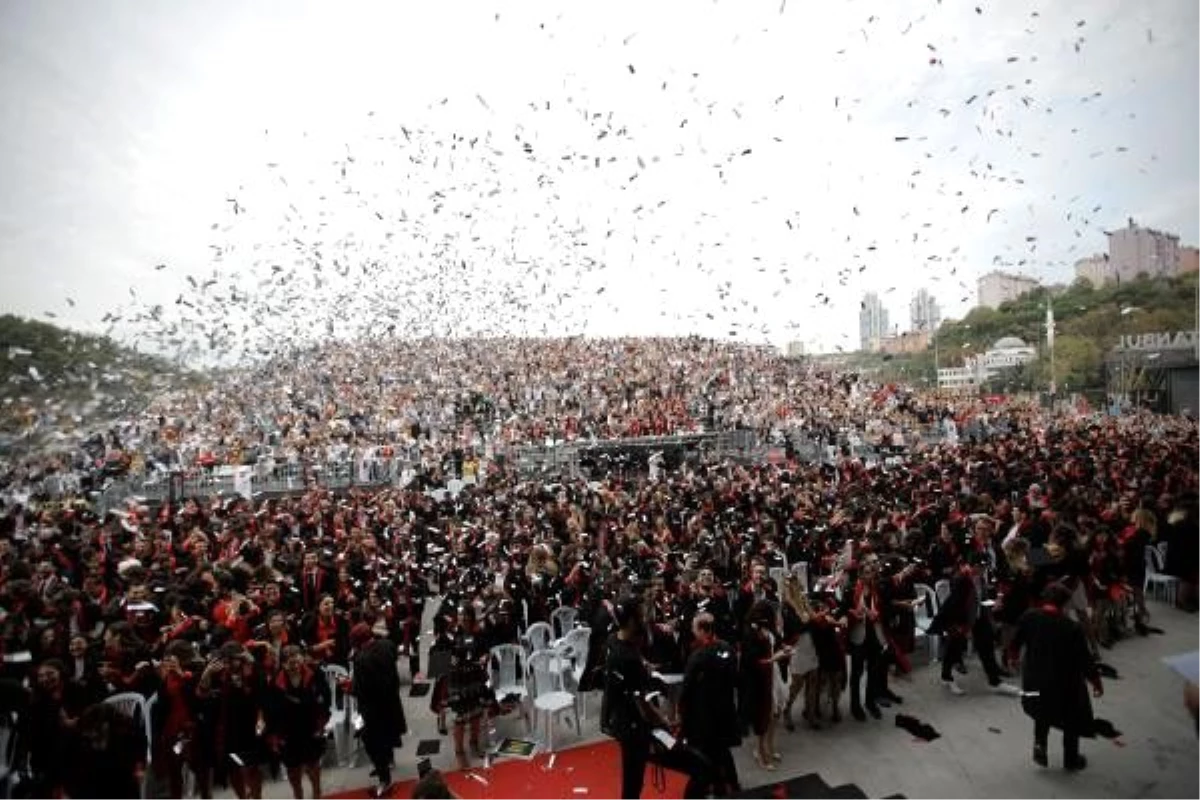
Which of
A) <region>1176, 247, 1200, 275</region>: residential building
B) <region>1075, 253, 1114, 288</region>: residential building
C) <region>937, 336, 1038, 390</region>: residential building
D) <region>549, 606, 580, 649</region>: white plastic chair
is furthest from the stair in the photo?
<region>1075, 253, 1114, 288</region>: residential building

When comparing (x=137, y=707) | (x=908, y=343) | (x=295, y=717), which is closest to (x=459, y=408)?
(x=137, y=707)

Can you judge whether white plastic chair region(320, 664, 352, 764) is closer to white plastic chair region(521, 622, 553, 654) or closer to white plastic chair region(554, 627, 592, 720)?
white plastic chair region(521, 622, 553, 654)

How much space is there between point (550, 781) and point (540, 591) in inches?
113

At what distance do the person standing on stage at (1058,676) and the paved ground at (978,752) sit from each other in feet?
1.13

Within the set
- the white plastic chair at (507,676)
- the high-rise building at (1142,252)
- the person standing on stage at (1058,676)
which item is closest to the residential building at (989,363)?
the high-rise building at (1142,252)

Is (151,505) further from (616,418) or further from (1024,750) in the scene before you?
(1024,750)

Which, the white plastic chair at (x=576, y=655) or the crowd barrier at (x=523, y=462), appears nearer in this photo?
the white plastic chair at (x=576, y=655)

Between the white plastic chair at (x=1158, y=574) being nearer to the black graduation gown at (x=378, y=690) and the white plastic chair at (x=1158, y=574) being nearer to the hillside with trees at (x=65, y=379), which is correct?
the black graduation gown at (x=378, y=690)

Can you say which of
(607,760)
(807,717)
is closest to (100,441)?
(607,760)

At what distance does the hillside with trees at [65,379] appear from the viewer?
2373 centimetres

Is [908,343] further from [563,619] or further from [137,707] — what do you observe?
[137,707]

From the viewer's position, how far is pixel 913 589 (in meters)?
7.09

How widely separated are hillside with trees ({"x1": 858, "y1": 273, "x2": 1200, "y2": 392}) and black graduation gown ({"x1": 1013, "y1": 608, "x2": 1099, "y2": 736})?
214 ft

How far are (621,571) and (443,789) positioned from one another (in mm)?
6197
